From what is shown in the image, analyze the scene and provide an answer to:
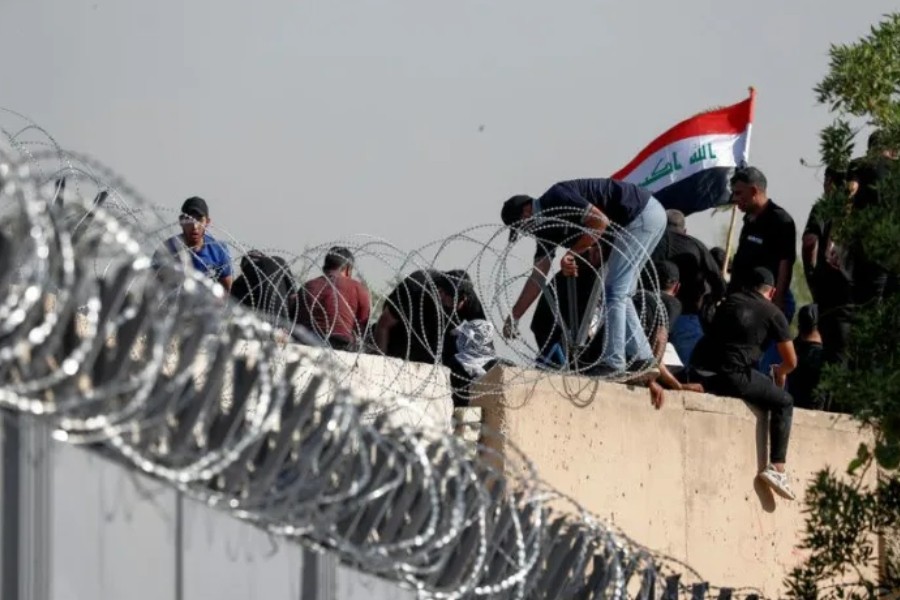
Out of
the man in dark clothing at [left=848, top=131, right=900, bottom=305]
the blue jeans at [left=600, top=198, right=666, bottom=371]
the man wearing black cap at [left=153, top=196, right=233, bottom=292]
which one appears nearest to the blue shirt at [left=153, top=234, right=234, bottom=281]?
the man wearing black cap at [left=153, top=196, right=233, bottom=292]

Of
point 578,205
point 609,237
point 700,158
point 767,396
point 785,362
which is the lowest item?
point 767,396

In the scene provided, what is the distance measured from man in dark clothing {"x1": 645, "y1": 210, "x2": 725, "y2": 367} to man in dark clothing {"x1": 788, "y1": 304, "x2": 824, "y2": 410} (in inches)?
20.4

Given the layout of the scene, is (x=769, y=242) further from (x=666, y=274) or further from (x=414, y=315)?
(x=414, y=315)

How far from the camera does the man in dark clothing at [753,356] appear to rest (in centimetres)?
1055

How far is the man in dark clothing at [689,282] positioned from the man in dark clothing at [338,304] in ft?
6.24

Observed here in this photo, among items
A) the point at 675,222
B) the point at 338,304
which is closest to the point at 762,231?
the point at 675,222

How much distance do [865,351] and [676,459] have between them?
363 centimetres

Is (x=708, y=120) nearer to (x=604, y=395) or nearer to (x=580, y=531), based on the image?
(x=604, y=395)

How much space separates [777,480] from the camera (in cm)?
1102

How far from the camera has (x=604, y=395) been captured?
1016 cm

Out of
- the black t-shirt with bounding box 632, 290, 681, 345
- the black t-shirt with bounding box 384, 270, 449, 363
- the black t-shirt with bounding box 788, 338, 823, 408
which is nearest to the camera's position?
the black t-shirt with bounding box 384, 270, 449, 363

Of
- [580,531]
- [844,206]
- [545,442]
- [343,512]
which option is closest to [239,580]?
[343,512]

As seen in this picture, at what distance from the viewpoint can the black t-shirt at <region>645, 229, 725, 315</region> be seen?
11633 mm

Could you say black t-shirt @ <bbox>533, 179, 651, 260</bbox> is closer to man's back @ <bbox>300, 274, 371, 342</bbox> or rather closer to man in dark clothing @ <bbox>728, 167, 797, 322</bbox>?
man's back @ <bbox>300, 274, 371, 342</bbox>
